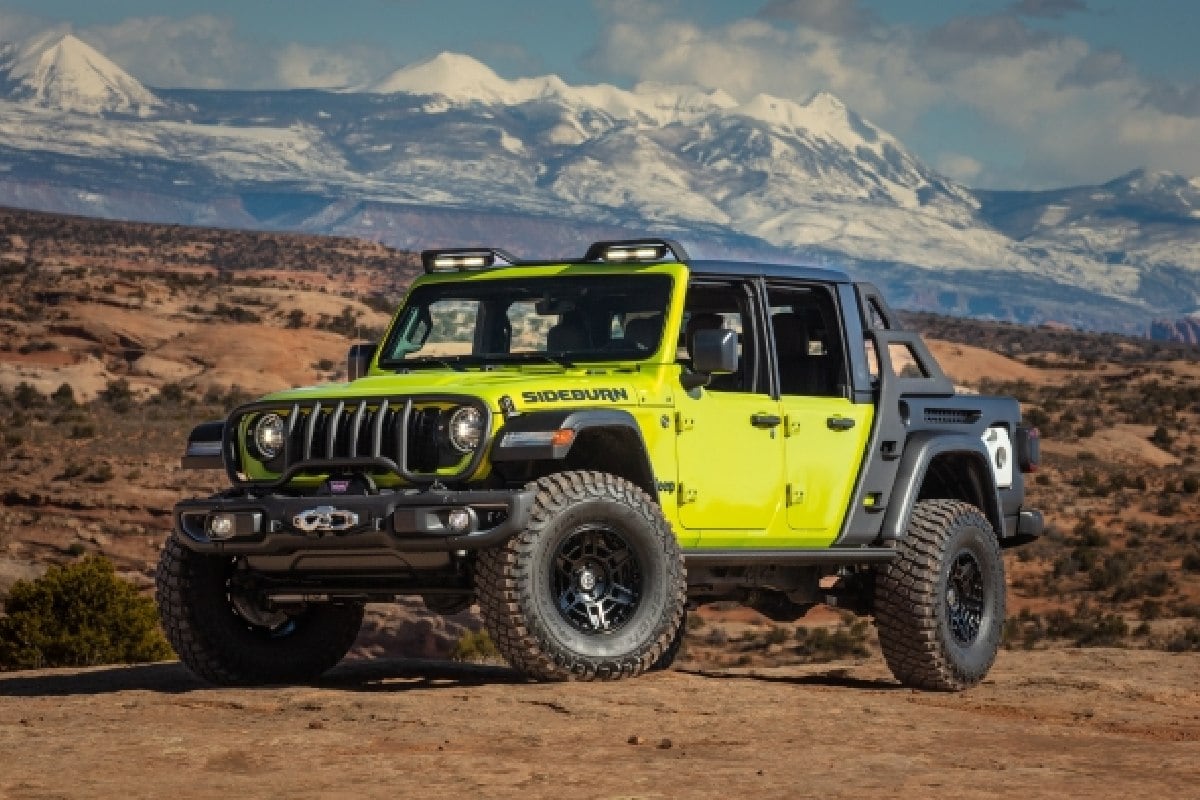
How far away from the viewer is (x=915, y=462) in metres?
12.2

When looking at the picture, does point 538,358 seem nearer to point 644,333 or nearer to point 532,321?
point 532,321

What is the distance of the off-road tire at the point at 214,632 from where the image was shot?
11031 millimetres

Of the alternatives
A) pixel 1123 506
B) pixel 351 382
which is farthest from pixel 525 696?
pixel 1123 506

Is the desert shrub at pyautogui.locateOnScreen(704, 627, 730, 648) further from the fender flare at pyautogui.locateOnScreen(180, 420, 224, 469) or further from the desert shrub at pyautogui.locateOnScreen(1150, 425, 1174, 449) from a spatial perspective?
the desert shrub at pyautogui.locateOnScreen(1150, 425, 1174, 449)

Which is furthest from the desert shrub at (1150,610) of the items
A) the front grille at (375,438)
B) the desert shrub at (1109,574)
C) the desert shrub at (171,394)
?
the desert shrub at (171,394)

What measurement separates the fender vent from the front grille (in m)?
3.68

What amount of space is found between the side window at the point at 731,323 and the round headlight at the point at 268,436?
2.16 metres

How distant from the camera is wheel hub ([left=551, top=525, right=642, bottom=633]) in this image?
33.8ft

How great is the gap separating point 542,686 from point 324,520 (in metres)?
1.32

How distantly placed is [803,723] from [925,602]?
2690 mm

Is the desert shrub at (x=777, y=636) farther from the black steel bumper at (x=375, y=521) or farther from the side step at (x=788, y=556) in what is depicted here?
the black steel bumper at (x=375, y=521)

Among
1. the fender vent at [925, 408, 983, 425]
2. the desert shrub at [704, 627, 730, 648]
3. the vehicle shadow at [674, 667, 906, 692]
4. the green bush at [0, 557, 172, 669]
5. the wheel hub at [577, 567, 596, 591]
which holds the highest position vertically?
the fender vent at [925, 408, 983, 425]

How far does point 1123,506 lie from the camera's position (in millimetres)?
51969

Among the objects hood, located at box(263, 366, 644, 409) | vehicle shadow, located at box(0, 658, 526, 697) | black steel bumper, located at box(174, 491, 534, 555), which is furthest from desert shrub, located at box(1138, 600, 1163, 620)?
black steel bumper, located at box(174, 491, 534, 555)
